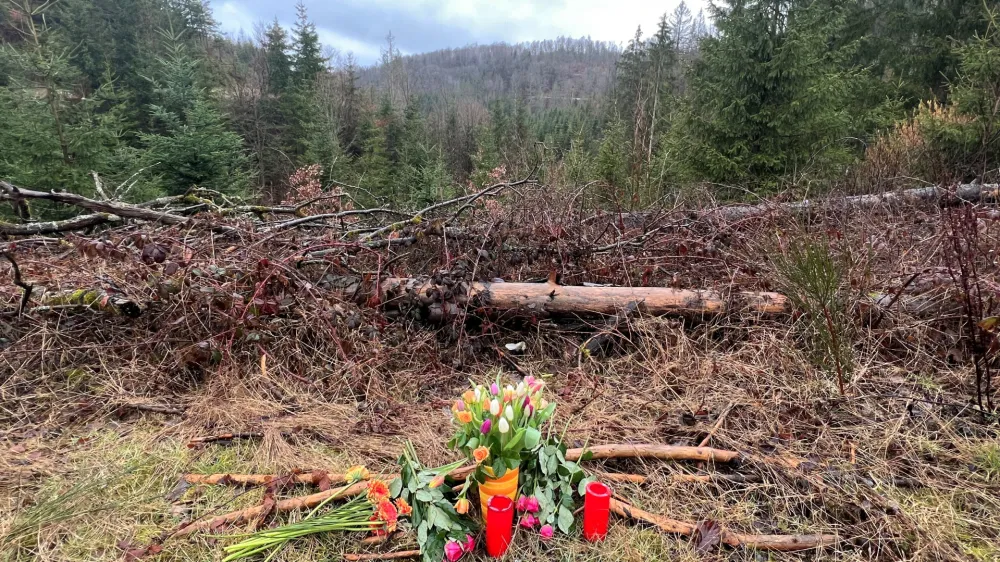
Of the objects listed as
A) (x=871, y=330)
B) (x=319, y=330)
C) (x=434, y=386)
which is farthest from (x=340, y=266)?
(x=871, y=330)

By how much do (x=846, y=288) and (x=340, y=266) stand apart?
328cm

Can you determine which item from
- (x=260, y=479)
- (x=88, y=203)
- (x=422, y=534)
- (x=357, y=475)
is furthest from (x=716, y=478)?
(x=88, y=203)

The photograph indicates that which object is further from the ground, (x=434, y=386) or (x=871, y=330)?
(x=871, y=330)

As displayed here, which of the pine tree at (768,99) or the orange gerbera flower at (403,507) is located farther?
the pine tree at (768,99)

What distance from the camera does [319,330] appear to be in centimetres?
291

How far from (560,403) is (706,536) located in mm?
1009

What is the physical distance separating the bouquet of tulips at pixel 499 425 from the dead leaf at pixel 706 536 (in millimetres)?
653

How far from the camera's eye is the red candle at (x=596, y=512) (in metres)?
1.53

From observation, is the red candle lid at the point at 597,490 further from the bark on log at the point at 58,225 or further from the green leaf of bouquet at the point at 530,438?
the bark on log at the point at 58,225

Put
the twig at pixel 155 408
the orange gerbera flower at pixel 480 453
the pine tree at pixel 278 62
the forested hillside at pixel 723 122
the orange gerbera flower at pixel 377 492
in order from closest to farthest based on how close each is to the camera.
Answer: the orange gerbera flower at pixel 480 453, the orange gerbera flower at pixel 377 492, the twig at pixel 155 408, the forested hillside at pixel 723 122, the pine tree at pixel 278 62

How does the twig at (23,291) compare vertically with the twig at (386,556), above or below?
above

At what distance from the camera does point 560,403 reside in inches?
97.5

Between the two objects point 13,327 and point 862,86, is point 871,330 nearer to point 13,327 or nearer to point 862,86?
point 13,327

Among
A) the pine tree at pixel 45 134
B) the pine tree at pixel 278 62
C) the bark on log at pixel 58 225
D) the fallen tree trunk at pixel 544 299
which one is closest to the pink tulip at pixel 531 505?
the fallen tree trunk at pixel 544 299
